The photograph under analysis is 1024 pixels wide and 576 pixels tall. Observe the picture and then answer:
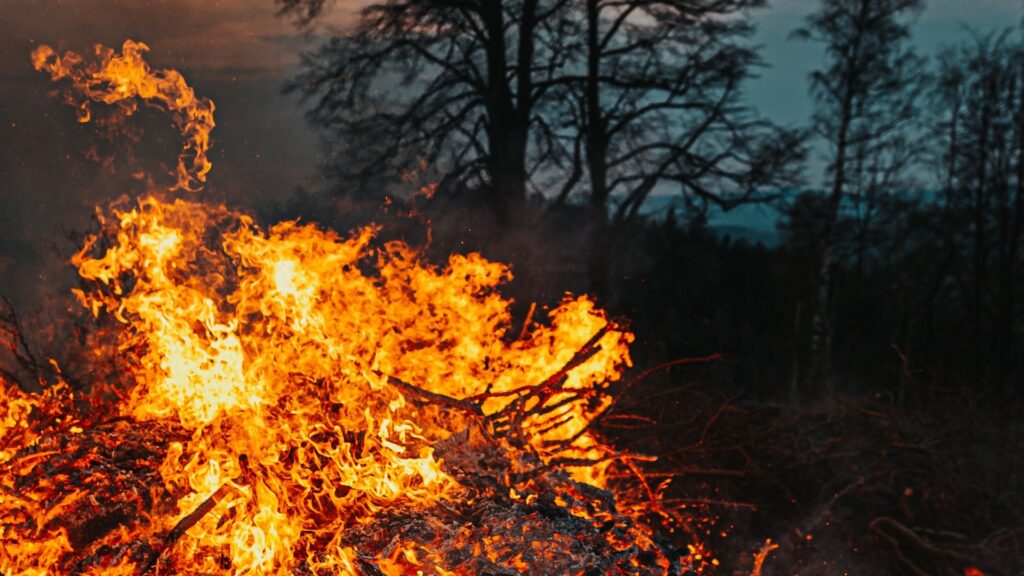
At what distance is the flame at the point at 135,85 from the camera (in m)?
4.70

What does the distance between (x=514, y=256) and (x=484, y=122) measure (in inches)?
86.3

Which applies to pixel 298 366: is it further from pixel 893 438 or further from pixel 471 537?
pixel 893 438

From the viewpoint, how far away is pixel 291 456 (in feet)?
10.3

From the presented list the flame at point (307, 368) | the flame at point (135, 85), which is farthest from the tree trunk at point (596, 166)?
the flame at point (135, 85)

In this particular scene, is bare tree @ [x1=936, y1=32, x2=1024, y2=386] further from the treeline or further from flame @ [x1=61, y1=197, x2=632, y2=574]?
flame @ [x1=61, y1=197, x2=632, y2=574]

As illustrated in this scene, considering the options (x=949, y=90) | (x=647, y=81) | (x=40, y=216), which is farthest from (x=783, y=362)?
(x=40, y=216)

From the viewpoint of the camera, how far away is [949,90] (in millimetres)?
14391

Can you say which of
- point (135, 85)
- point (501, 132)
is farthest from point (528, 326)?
point (135, 85)

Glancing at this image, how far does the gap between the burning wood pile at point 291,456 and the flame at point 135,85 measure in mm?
143

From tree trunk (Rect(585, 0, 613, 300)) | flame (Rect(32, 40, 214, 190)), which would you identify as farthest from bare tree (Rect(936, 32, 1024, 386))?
flame (Rect(32, 40, 214, 190))

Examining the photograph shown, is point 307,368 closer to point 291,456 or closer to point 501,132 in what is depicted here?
point 291,456

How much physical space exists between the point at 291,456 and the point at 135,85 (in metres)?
2.92

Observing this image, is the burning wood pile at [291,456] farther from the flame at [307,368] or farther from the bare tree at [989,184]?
the bare tree at [989,184]

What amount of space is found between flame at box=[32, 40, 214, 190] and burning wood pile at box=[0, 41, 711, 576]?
0.47 ft
